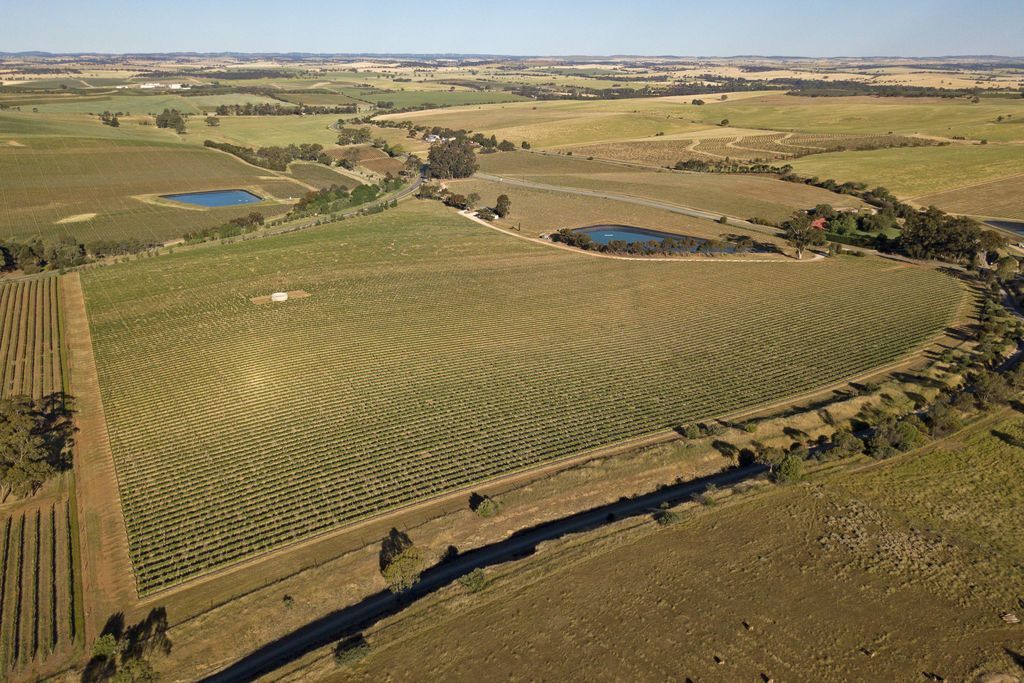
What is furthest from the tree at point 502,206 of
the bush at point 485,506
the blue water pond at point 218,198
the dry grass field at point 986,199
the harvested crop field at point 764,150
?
the dry grass field at point 986,199

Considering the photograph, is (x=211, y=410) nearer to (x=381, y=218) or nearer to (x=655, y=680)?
(x=655, y=680)

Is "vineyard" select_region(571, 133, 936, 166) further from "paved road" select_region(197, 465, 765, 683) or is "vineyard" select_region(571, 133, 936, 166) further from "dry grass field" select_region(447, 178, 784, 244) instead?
"paved road" select_region(197, 465, 765, 683)

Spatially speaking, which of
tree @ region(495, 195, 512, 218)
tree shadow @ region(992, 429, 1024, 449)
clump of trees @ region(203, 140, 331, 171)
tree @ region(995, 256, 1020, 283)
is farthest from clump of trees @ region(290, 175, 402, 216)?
tree @ region(995, 256, 1020, 283)

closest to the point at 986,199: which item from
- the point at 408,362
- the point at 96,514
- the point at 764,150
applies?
the point at 764,150

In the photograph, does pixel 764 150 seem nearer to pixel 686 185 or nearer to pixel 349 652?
pixel 686 185

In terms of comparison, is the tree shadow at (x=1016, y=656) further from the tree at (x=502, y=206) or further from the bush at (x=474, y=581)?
the tree at (x=502, y=206)

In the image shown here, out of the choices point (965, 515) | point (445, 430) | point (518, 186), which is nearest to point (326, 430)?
point (445, 430)
